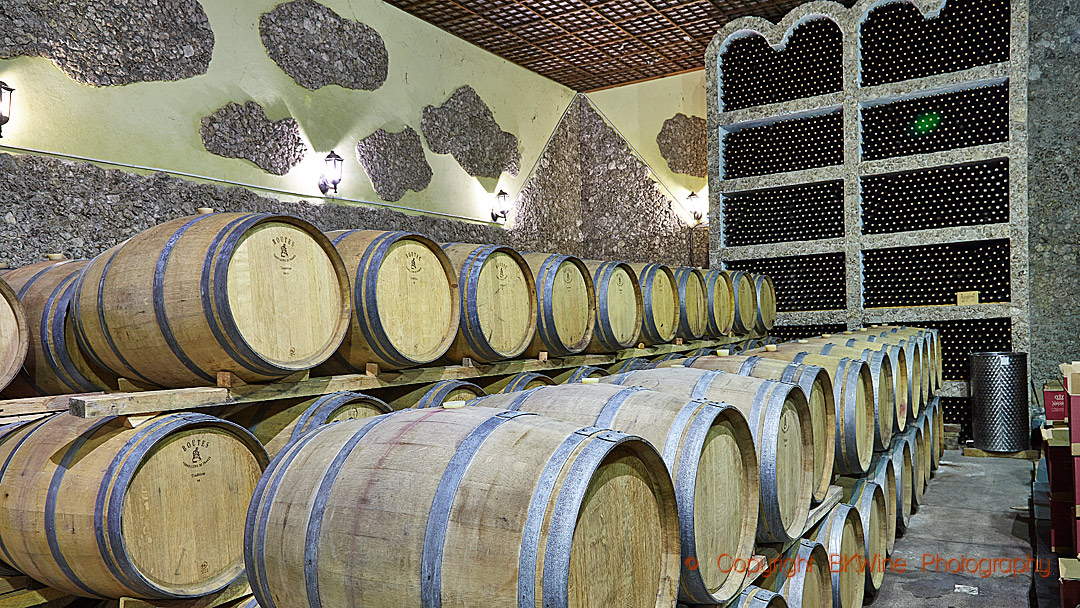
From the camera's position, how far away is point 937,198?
25.9 feet

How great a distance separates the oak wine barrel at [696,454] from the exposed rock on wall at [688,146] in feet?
26.8

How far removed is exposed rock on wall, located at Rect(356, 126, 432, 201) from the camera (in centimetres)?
700

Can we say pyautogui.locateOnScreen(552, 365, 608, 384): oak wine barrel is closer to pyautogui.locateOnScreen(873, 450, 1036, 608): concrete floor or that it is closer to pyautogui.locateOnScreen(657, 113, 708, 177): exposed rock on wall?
pyautogui.locateOnScreen(873, 450, 1036, 608): concrete floor

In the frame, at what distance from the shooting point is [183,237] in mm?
2697

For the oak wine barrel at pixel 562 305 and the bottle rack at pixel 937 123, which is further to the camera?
the bottle rack at pixel 937 123

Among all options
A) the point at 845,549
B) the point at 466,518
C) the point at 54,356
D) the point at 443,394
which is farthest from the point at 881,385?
the point at 54,356

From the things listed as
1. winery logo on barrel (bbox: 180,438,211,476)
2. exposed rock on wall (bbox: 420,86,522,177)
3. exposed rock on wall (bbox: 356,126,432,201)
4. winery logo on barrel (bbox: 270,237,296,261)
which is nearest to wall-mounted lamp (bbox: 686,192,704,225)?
exposed rock on wall (bbox: 420,86,522,177)

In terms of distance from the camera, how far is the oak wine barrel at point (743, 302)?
7.24 m

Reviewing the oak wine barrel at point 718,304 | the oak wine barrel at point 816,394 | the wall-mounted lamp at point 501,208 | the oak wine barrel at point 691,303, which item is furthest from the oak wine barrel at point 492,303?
the wall-mounted lamp at point 501,208

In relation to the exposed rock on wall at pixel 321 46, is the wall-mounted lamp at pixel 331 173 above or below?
below

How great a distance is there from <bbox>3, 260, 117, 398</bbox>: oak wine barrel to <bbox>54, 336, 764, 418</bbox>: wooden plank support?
0.66ft

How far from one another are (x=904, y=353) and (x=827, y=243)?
11.6 feet

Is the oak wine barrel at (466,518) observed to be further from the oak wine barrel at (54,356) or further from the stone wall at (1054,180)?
the stone wall at (1054,180)

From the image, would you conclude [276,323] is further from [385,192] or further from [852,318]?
[852,318]
